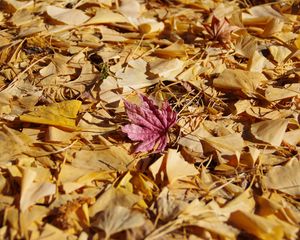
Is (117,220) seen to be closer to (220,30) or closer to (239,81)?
(239,81)

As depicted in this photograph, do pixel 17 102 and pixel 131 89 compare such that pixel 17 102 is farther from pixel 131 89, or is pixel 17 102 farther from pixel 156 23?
pixel 156 23

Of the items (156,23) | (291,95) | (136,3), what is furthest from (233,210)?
(136,3)

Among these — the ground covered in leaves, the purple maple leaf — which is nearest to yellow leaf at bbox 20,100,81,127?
the ground covered in leaves

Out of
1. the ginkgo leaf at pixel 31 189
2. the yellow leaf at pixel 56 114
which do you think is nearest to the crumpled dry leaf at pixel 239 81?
the yellow leaf at pixel 56 114

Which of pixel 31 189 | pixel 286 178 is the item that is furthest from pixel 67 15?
pixel 286 178

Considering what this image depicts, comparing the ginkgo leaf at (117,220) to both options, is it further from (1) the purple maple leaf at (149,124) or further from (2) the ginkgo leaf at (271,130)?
(2) the ginkgo leaf at (271,130)
